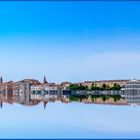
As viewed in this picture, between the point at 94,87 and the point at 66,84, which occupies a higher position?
the point at 66,84

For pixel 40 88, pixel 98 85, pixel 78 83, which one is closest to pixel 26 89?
pixel 40 88

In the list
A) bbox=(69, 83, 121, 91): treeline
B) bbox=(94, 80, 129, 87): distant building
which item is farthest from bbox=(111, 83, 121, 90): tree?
bbox=(94, 80, 129, 87): distant building

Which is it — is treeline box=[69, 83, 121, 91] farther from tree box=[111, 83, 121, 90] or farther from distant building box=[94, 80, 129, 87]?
distant building box=[94, 80, 129, 87]

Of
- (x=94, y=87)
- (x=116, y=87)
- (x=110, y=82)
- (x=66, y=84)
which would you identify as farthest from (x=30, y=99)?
(x=66, y=84)

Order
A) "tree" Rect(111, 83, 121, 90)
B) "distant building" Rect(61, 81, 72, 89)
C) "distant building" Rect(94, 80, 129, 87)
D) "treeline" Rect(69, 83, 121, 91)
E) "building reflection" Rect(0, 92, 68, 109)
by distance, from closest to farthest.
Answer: "building reflection" Rect(0, 92, 68, 109), "tree" Rect(111, 83, 121, 90), "treeline" Rect(69, 83, 121, 91), "distant building" Rect(94, 80, 129, 87), "distant building" Rect(61, 81, 72, 89)

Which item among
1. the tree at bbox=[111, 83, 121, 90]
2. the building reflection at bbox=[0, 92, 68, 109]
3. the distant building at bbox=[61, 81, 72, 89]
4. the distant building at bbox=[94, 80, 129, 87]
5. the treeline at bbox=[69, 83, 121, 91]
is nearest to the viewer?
the building reflection at bbox=[0, 92, 68, 109]

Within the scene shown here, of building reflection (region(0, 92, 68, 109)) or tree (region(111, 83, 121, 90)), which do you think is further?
tree (region(111, 83, 121, 90))

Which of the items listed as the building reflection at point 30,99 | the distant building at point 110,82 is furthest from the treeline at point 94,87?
the building reflection at point 30,99

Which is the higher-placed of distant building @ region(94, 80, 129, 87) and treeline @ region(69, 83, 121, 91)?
distant building @ region(94, 80, 129, 87)

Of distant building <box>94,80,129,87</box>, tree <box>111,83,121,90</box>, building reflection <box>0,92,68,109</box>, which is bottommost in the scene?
building reflection <box>0,92,68,109</box>

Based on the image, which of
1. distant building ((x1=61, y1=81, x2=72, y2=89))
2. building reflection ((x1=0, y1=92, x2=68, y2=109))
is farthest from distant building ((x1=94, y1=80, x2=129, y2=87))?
building reflection ((x1=0, y1=92, x2=68, y2=109))

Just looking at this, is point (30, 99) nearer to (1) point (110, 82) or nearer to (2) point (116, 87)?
(2) point (116, 87)

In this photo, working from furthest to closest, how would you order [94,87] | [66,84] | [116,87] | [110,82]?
[66,84] < [110,82] < [94,87] < [116,87]

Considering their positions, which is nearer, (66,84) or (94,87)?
(94,87)
